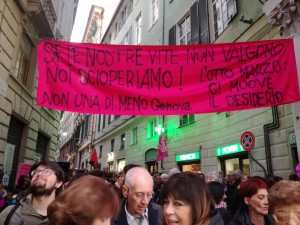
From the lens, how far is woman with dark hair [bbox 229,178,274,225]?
3.01 meters

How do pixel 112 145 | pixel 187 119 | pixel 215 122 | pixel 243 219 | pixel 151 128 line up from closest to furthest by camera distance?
pixel 243 219 < pixel 215 122 < pixel 187 119 < pixel 151 128 < pixel 112 145

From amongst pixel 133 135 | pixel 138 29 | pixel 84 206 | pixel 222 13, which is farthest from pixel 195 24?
pixel 84 206

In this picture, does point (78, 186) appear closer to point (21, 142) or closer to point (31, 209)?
point (31, 209)

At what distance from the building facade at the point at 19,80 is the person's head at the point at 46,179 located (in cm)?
550

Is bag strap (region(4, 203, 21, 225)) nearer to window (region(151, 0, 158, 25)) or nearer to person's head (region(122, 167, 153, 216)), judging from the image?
person's head (region(122, 167, 153, 216))

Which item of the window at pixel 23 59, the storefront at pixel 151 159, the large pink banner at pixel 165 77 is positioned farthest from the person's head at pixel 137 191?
the storefront at pixel 151 159

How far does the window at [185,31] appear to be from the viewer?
1417cm

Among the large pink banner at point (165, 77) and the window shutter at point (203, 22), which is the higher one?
the window shutter at point (203, 22)

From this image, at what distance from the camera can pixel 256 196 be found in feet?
10.1

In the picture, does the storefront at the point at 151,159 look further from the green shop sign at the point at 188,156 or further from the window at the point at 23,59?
the window at the point at 23,59

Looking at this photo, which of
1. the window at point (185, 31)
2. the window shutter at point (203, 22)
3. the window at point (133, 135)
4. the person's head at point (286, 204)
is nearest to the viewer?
the person's head at point (286, 204)

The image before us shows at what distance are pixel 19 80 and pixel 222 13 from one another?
26.2 ft

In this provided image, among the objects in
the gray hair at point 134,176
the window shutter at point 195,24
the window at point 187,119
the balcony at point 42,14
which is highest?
the window shutter at point 195,24

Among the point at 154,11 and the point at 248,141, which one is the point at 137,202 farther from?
the point at 154,11
